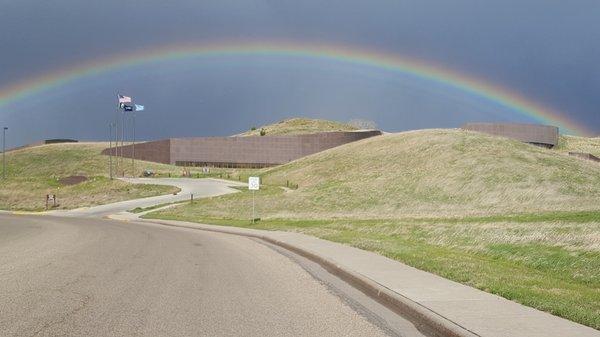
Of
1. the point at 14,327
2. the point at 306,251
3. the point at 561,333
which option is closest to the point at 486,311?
the point at 561,333

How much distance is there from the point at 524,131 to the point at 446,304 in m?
139

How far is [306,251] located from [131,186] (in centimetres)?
6121

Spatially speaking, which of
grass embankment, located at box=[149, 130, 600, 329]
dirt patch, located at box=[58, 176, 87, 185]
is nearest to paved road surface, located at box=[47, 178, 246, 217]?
grass embankment, located at box=[149, 130, 600, 329]

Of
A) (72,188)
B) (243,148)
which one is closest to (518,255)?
(72,188)

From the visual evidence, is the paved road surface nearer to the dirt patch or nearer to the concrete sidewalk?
the dirt patch

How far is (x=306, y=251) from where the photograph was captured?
1953 cm

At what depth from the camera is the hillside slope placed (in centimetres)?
5138

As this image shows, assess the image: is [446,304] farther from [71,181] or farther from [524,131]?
[524,131]

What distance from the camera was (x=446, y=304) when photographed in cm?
986

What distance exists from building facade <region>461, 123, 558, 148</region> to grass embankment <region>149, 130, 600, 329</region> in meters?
39.5

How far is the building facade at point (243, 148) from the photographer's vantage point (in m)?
126

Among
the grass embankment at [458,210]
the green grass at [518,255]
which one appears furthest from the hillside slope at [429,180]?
the green grass at [518,255]

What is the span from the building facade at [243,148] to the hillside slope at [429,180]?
29295mm

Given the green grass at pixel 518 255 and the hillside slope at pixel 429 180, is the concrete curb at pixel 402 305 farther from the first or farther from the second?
the hillside slope at pixel 429 180
